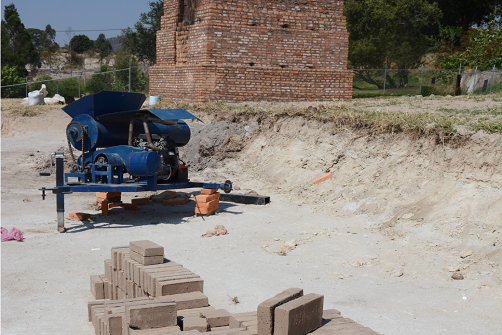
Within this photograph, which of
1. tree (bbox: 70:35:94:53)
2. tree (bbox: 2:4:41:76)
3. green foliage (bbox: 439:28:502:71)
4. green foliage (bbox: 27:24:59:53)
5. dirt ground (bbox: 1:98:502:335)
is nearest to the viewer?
dirt ground (bbox: 1:98:502:335)

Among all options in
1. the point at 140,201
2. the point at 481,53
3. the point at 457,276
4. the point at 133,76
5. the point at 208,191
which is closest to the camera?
the point at 457,276

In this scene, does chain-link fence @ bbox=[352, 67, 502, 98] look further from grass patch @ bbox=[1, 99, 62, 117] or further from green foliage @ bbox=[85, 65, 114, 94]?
green foliage @ bbox=[85, 65, 114, 94]

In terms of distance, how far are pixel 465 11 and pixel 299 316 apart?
126ft

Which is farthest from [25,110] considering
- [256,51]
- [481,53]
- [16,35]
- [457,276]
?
[16,35]

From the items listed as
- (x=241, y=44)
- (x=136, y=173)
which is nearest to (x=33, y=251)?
(x=136, y=173)

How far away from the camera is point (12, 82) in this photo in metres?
32.9

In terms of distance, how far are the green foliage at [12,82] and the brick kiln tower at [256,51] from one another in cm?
1657

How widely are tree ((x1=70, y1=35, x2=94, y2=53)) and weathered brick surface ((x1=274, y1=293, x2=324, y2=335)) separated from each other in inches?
3298

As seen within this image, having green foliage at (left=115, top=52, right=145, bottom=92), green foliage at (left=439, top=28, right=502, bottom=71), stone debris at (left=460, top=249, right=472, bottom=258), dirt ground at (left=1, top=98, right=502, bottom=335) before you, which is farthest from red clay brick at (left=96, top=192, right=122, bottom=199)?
green foliage at (left=115, top=52, right=145, bottom=92)

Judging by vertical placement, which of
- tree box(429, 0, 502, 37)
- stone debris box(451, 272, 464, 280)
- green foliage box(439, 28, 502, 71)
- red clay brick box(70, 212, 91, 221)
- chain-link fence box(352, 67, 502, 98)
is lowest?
red clay brick box(70, 212, 91, 221)

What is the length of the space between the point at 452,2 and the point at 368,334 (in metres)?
37.7

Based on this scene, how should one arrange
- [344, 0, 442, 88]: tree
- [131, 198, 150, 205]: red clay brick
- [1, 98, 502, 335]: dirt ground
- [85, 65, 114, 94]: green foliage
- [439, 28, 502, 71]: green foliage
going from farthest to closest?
[344, 0, 442, 88]: tree → [85, 65, 114, 94]: green foliage → [439, 28, 502, 71]: green foliage → [131, 198, 150, 205]: red clay brick → [1, 98, 502, 335]: dirt ground

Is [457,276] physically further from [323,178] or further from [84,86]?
[84,86]

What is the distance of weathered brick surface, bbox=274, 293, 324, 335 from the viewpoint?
384 cm
